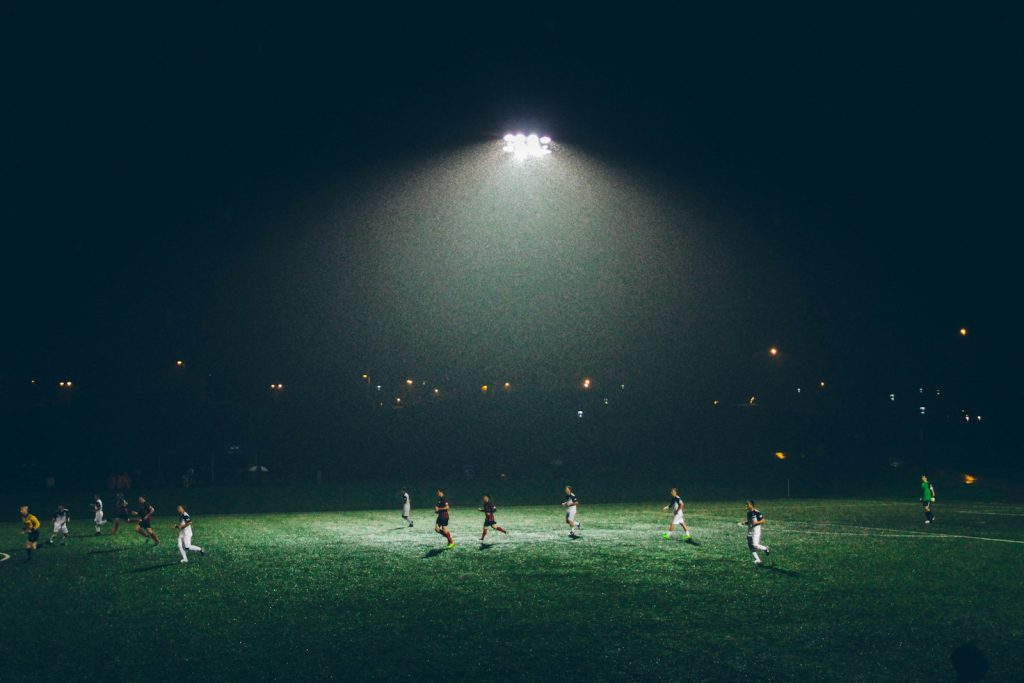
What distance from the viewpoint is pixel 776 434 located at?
262 feet

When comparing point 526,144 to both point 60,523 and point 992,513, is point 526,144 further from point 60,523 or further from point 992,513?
point 992,513

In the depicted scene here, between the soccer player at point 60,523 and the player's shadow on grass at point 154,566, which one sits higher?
the soccer player at point 60,523

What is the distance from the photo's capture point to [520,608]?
772 inches

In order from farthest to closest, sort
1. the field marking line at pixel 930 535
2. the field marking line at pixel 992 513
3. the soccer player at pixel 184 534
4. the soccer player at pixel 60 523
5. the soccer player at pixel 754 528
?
1. the field marking line at pixel 992 513
2. the soccer player at pixel 60 523
3. the field marking line at pixel 930 535
4. the soccer player at pixel 184 534
5. the soccer player at pixel 754 528

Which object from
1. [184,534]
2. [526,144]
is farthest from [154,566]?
[526,144]

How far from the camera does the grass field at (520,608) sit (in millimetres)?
15070

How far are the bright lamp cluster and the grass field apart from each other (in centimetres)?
1948

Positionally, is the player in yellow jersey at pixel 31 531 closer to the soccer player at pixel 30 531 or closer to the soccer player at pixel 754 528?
the soccer player at pixel 30 531

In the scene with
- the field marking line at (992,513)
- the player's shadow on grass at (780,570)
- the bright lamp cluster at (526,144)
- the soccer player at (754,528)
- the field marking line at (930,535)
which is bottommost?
the player's shadow on grass at (780,570)

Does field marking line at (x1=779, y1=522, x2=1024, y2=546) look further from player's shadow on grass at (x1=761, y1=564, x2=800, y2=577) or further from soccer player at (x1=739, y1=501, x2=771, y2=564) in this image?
soccer player at (x1=739, y1=501, x2=771, y2=564)

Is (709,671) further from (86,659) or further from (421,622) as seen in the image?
(86,659)

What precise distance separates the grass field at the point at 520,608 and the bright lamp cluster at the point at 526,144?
63.9 feet

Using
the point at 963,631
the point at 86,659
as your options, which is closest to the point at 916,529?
the point at 963,631

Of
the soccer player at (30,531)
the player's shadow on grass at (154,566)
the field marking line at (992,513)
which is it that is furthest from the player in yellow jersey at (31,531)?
the field marking line at (992,513)
